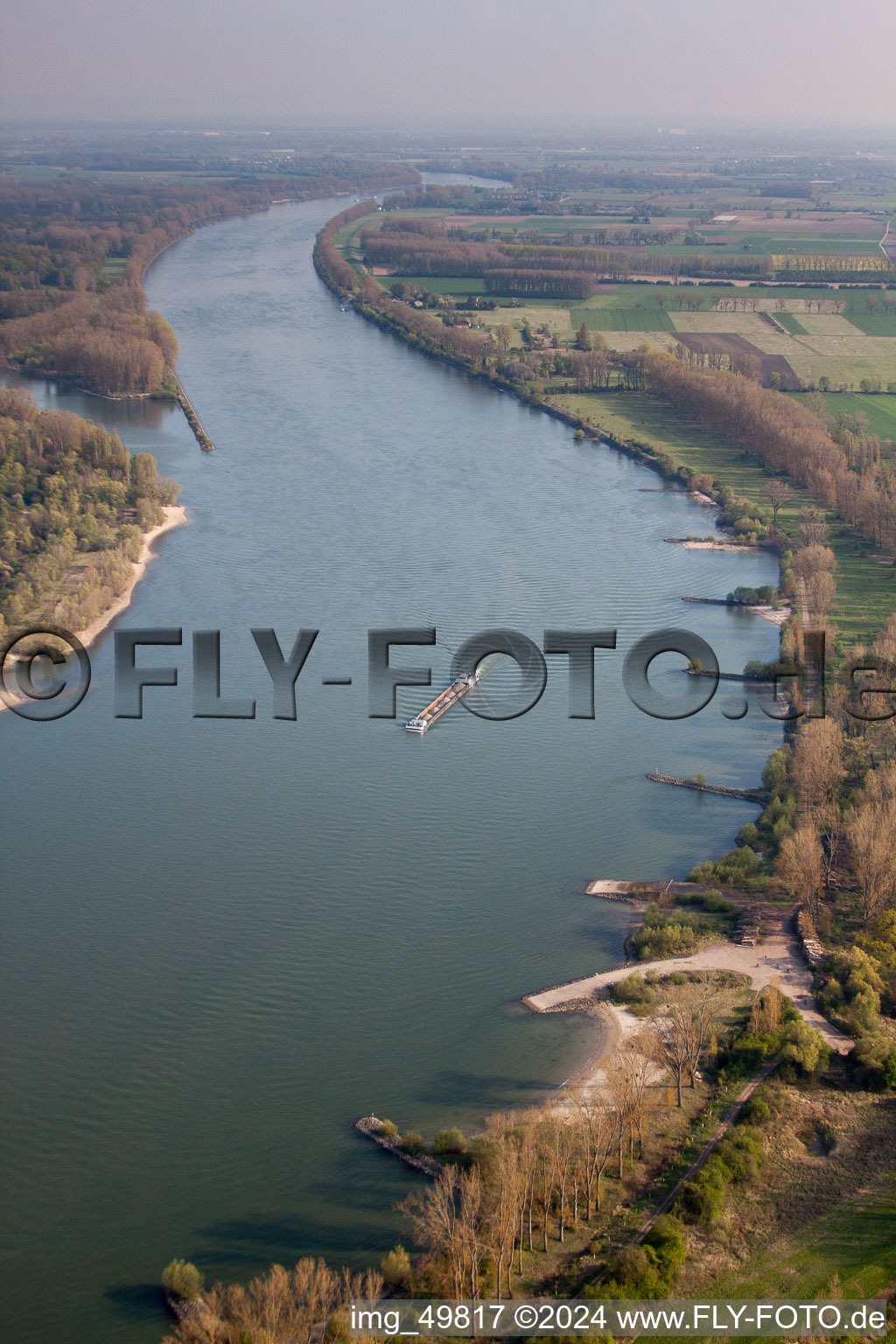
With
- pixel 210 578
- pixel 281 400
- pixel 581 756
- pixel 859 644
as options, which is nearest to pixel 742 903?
pixel 581 756

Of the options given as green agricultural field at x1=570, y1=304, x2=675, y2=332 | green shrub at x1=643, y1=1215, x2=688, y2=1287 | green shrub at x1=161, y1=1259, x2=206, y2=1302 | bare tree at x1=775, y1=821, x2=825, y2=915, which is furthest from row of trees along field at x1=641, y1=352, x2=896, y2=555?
green shrub at x1=161, y1=1259, x2=206, y2=1302

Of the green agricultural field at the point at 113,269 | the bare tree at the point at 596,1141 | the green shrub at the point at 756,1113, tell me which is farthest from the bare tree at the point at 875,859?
the green agricultural field at the point at 113,269

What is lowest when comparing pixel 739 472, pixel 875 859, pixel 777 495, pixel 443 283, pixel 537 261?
pixel 875 859

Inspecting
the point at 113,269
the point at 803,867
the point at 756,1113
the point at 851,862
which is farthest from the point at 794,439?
the point at 113,269

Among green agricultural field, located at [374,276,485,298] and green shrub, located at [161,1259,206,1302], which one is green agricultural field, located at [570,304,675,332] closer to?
green agricultural field, located at [374,276,485,298]

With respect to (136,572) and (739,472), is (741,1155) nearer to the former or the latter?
(136,572)

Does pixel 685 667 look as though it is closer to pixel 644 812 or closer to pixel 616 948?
pixel 644 812
